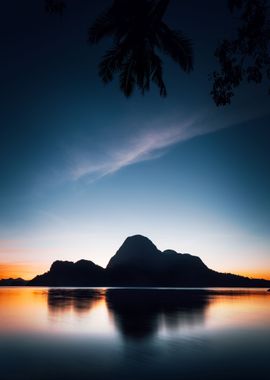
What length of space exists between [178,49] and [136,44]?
4.32ft

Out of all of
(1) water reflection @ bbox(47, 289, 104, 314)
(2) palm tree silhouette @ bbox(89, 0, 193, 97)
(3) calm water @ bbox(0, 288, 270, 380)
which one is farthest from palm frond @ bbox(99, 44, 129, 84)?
(1) water reflection @ bbox(47, 289, 104, 314)

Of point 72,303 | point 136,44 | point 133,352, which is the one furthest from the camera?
point 72,303

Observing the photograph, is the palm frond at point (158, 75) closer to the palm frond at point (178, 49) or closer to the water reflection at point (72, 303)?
the palm frond at point (178, 49)

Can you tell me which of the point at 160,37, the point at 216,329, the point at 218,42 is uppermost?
the point at 160,37

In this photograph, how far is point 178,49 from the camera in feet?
30.8

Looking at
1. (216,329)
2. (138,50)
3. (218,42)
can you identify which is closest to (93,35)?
(138,50)

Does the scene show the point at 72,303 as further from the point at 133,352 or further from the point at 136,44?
the point at 136,44

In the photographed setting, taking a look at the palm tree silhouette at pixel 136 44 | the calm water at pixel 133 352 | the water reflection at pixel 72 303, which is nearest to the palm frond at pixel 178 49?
the palm tree silhouette at pixel 136 44

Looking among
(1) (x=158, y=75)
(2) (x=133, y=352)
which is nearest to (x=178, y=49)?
(1) (x=158, y=75)

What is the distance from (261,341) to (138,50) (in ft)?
64.4

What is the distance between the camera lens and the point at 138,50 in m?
8.95

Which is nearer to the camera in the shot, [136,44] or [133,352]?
[136,44]

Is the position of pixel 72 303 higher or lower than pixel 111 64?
lower

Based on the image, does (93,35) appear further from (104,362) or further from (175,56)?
(104,362)
